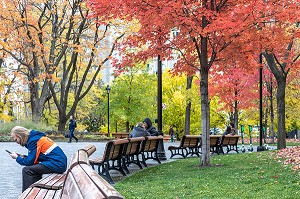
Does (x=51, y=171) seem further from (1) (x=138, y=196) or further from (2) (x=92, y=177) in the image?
(2) (x=92, y=177)

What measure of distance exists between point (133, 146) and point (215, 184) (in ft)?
16.3

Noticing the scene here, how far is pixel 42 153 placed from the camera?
8414mm

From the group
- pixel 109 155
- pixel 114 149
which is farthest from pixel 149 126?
pixel 109 155

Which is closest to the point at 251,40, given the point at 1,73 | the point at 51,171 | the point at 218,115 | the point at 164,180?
the point at 164,180

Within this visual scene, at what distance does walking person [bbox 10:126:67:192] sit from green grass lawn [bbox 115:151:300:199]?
1.58m

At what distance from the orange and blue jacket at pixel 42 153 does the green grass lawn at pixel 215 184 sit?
61.3 inches

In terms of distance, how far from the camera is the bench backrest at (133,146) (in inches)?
572

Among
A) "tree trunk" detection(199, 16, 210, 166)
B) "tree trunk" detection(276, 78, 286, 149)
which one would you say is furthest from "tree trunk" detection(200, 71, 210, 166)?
"tree trunk" detection(276, 78, 286, 149)

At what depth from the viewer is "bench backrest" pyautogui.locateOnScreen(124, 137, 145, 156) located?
47.7 feet

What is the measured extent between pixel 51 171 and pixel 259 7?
792 cm

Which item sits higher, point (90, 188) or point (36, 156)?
point (90, 188)

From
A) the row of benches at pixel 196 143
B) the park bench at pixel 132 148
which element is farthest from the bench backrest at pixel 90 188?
the row of benches at pixel 196 143

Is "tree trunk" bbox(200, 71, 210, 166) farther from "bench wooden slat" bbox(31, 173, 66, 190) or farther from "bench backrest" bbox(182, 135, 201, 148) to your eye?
"bench wooden slat" bbox(31, 173, 66, 190)

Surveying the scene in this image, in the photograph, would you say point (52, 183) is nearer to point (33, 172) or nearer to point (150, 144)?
point (33, 172)
